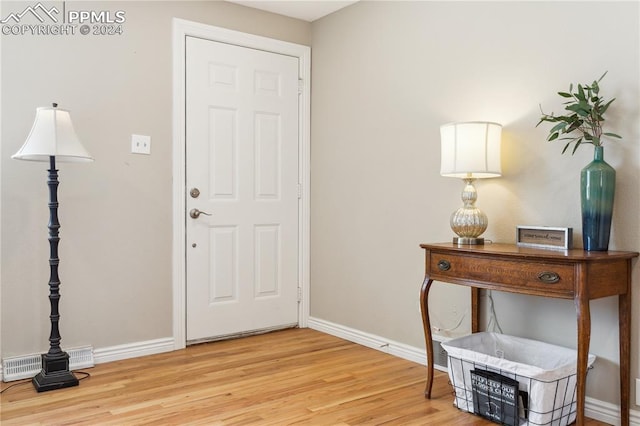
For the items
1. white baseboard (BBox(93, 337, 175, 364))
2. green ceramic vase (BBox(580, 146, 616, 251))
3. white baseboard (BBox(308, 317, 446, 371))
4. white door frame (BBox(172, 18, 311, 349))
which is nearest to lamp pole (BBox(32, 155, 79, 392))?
white baseboard (BBox(93, 337, 175, 364))

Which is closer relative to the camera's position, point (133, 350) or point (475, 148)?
point (475, 148)

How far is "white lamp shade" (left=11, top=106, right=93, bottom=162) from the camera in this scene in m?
2.68

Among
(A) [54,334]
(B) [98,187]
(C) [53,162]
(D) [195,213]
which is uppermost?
(C) [53,162]

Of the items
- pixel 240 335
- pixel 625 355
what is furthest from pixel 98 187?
pixel 625 355

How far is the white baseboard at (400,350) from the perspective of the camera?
238 centimetres

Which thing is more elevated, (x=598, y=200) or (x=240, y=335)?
(x=598, y=200)

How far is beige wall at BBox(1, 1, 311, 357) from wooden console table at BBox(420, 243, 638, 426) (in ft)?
6.06

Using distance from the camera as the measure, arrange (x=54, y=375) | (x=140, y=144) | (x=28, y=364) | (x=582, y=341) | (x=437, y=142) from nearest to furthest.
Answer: (x=582, y=341)
(x=54, y=375)
(x=28, y=364)
(x=437, y=142)
(x=140, y=144)

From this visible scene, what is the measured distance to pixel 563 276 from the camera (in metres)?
2.14

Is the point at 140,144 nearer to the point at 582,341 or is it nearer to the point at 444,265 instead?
the point at 444,265

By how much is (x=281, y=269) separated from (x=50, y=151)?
1843 mm

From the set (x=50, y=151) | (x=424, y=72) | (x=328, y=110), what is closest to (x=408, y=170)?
(x=424, y=72)

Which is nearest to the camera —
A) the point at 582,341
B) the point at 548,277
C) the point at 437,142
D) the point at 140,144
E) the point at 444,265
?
the point at 582,341

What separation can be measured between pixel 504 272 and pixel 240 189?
6.65ft
